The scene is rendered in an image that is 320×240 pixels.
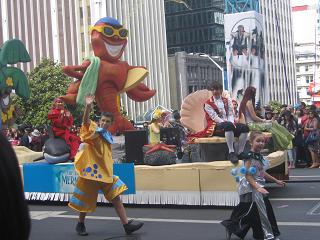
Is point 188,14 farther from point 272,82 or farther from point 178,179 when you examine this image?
point 178,179

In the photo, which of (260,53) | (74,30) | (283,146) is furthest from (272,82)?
(283,146)

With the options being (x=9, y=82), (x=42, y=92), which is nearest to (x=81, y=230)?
(x=9, y=82)

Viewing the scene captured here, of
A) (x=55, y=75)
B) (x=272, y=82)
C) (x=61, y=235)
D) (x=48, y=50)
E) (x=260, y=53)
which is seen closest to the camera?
(x=61, y=235)

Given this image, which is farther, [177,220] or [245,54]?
[245,54]

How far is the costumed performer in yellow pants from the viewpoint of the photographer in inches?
273

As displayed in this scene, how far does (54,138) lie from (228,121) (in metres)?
3.30

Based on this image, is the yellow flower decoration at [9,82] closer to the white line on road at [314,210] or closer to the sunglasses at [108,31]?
the sunglasses at [108,31]

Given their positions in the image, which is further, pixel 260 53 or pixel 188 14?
pixel 188 14

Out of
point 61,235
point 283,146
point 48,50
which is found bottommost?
point 61,235

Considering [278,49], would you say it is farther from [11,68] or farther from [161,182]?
[161,182]

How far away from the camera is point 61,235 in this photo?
7.22m

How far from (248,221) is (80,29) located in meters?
62.5

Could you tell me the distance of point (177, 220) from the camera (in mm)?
7867

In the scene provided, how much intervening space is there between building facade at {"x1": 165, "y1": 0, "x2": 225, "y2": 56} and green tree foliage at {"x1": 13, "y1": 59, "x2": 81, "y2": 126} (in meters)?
60.6
